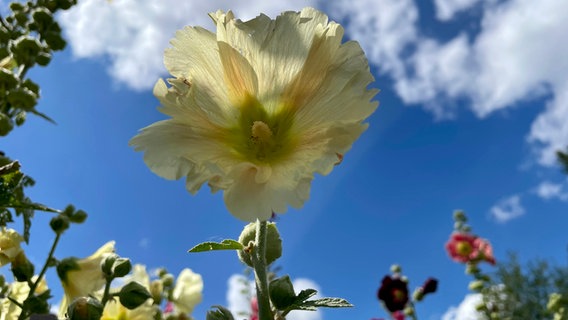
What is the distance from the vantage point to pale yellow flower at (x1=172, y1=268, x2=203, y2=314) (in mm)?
1692

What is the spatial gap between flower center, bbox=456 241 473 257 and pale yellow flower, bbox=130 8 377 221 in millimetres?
3496

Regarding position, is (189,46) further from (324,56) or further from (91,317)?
(91,317)

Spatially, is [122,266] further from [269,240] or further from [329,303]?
[329,303]

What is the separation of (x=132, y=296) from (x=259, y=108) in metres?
0.44

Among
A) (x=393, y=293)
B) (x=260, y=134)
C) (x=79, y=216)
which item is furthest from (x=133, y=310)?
(x=393, y=293)

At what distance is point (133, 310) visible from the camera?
1232mm

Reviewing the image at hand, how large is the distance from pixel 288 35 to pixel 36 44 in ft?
2.45

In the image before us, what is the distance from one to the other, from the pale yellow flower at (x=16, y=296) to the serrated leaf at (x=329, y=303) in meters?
0.78

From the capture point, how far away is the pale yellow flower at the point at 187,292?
1692 millimetres

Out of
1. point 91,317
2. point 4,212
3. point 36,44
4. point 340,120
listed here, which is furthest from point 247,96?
point 36,44

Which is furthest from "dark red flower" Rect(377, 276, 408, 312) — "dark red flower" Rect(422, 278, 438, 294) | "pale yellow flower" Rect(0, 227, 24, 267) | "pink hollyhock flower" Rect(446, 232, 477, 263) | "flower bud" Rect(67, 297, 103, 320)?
"flower bud" Rect(67, 297, 103, 320)

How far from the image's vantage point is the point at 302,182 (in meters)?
0.62

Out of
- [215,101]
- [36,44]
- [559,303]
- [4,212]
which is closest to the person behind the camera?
[215,101]

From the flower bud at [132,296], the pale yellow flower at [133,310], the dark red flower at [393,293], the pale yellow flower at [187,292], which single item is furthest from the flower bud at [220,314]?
the dark red flower at [393,293]
